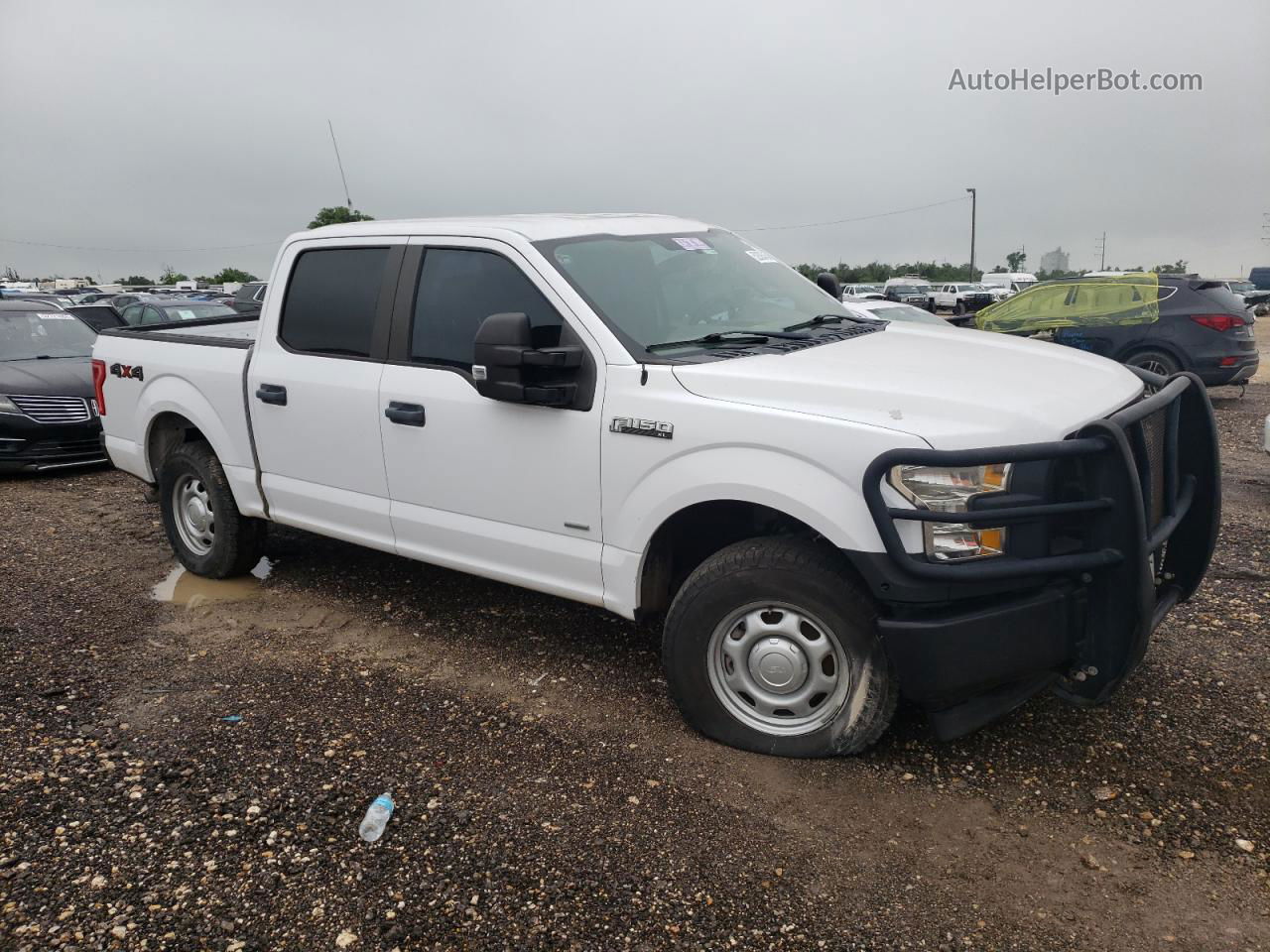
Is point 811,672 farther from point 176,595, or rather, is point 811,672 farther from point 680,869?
point 176,595

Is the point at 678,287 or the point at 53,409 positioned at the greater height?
the point at 678,287

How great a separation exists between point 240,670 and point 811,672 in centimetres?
268

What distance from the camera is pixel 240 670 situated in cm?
456

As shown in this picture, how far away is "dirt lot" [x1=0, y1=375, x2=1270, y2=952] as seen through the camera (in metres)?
2.78

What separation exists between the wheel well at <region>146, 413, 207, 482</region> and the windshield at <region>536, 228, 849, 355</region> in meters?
2.88

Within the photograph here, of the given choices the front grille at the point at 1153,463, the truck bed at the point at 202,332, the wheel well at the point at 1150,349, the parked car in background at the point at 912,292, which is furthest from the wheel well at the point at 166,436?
the parked car in background at the point at 912,292

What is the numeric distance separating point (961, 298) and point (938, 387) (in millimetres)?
39318

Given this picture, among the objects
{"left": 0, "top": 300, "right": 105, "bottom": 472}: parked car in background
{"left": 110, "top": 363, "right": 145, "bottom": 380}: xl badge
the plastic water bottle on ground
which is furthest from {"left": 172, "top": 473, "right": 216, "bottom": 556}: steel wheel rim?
{"left": 0, "top": 300, "right": 105, "bottom": 472}: parked car in background

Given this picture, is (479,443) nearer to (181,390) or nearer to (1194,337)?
(181,390)

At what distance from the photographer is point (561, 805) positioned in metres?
3.36

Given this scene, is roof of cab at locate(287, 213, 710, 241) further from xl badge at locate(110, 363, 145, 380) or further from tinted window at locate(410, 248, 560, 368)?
xl badge at locate(110, 363, 145, 380)

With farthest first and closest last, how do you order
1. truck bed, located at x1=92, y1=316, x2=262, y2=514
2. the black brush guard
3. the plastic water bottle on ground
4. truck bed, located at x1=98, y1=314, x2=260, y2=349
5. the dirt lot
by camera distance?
truck bed, located at x1=98, y1=314, x2=260, y2=349
truck bed, located at x1=92, y1=316, x2=262, y2=514
the plastic water bottle on ground
the black brush guard
the dirt lot

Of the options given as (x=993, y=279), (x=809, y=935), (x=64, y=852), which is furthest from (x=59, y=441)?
(x=993, y=279)

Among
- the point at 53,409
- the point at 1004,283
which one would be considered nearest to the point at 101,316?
the point at 53,409
